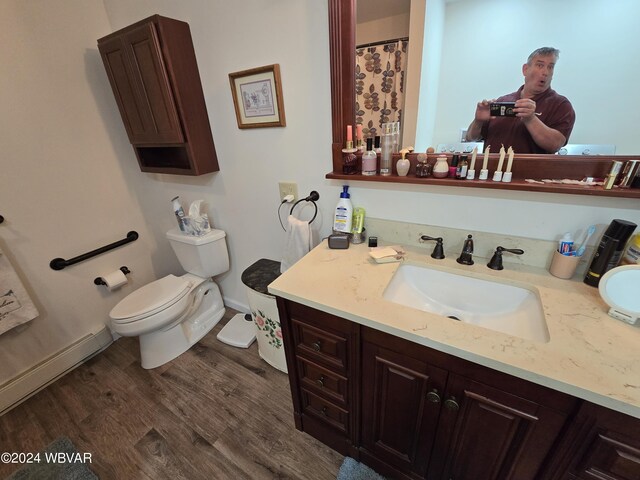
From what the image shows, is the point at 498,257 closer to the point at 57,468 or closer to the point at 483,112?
the point at 483,112

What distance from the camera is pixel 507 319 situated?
878mm

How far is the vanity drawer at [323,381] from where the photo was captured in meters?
0.99

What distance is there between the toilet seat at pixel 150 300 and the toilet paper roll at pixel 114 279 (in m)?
0.21

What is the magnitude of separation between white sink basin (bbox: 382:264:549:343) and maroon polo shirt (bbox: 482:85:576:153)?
1.59 feet

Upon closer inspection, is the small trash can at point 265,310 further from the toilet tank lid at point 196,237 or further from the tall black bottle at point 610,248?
the tall black bottle at point 610,248

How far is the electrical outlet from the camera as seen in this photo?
1.36 meters

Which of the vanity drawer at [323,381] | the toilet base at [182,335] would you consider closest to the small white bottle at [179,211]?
the toilet base at [182,335]

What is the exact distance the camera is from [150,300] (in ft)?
5.12

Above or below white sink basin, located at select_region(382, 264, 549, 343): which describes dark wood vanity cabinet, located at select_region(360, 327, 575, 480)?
below

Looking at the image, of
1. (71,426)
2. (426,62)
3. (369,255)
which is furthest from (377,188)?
(71,426)

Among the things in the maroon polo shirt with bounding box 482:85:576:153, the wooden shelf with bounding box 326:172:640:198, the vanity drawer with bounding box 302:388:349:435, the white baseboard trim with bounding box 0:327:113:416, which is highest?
the maroon polo shirt with bounding box 482:85:576:153

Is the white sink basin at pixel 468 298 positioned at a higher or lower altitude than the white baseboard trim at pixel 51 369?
higher

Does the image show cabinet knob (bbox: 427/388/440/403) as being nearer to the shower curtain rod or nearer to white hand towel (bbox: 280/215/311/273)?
white hand towel (bbox: 280/215/311/273)

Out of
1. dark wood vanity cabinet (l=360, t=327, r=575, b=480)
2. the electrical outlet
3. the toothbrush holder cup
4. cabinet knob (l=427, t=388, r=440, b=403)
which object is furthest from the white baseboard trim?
the toothbrush holder cup
